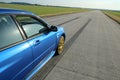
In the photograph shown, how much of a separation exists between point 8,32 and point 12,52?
37 cm

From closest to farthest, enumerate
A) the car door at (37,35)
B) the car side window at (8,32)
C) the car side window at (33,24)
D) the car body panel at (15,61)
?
1. the car body panel at (15,61)
2. the car side window at (8,32)
3. the car door at (37,35)
4. the car side window at (33,24)

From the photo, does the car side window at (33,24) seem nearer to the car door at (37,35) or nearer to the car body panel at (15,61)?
the car door at (37,35)

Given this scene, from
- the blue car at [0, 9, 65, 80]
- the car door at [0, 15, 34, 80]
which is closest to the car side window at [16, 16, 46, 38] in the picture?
the blue car at [0, 9, 65, 80]

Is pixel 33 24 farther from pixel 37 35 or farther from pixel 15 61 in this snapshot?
pixel 15 61

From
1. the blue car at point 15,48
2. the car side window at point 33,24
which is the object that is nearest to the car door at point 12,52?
the blue car at point 15,48

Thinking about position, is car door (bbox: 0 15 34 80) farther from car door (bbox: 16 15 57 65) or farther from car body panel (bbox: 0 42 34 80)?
car door (bbox: 16 15 57 65)

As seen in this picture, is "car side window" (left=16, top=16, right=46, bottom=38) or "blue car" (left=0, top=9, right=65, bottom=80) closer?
"blue car" (left=0, top=9, right=65, bottom=80)

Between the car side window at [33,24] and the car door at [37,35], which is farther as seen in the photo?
the car side window at [33,24]

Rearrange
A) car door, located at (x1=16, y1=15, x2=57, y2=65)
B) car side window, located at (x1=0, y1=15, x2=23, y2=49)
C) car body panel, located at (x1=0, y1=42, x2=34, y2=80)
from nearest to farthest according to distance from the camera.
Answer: car body panel, located at (x1=0, y1=42, x2=34, y2=80), car side window, located at (x1=0, y1=15, x2=23, y2=49), car door, located at (x1=16, y1=15, x2=57, y2=65)

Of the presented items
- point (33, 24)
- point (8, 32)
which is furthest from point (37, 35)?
point (8, 32)

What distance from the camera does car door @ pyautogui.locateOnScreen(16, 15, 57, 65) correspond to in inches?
119

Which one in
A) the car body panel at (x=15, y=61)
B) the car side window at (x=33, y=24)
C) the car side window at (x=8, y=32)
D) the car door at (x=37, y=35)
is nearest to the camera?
the car body panel at (x=15, y=61)

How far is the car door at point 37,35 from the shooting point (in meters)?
3.02

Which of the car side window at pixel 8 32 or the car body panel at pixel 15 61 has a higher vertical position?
the car side window at pixel 8 32
